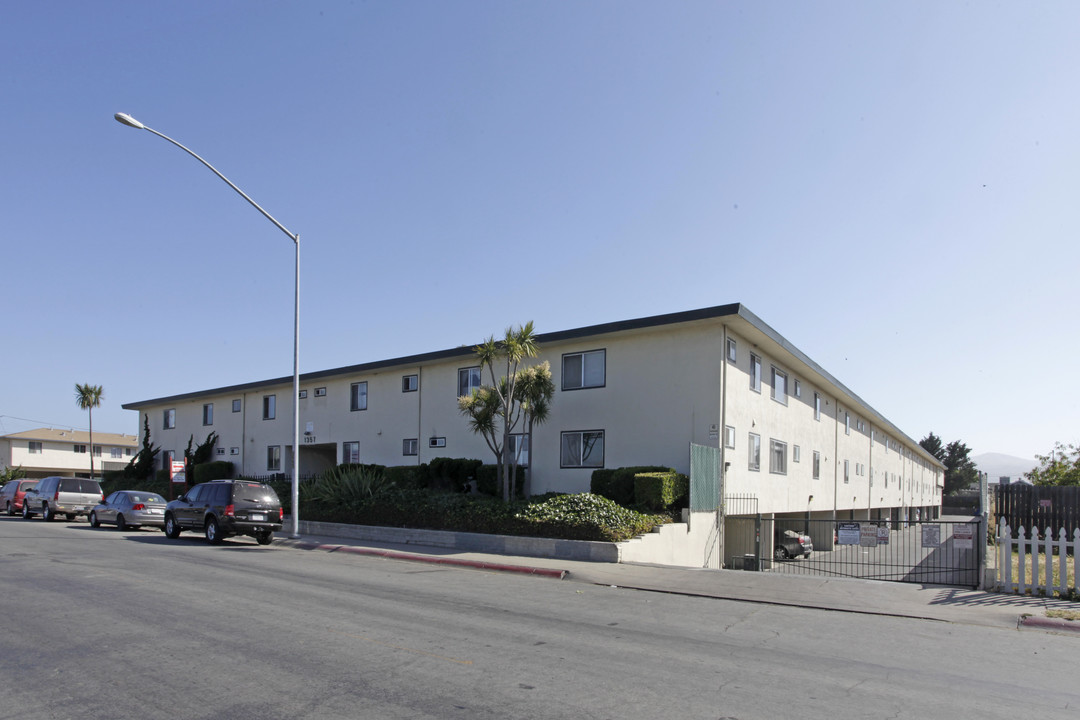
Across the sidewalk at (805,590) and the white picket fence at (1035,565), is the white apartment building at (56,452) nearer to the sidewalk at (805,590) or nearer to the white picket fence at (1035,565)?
the sidewalk at (805,590)

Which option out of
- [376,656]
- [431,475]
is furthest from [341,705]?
[431,475]

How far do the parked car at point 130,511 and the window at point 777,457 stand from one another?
20701 mm

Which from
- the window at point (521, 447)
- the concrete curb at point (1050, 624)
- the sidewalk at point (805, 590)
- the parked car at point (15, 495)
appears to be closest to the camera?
the concrete curb at point (1050, 624)

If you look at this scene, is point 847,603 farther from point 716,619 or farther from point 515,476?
point 515,476

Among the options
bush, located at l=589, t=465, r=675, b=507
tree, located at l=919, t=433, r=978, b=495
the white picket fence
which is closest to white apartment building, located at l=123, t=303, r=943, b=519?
bush, located at l=589, t=465, r=675, b=507

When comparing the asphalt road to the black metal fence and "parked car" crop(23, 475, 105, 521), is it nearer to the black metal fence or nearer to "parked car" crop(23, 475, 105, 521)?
the black metal fence

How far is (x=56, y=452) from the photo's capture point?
7344 cm

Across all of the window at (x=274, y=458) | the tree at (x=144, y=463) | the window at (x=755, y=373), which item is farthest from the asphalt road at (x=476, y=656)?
the tree at (x=144, y=463)

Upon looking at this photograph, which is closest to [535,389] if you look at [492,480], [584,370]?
[584,370]

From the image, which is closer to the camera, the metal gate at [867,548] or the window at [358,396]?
the metal gate at [867,548]

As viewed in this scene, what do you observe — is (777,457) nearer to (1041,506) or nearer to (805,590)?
(1041,506)

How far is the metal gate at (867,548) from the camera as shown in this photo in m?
15.4

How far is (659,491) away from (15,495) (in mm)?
29876

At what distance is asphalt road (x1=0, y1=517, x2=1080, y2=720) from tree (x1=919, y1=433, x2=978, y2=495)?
112109 millimetres
